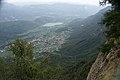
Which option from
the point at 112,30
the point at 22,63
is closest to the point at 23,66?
the point at 22,63

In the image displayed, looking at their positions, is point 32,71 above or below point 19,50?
below

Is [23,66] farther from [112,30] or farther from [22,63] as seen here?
[112,30]

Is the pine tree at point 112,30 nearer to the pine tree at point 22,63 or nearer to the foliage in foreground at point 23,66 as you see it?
the foliage in foreground at point 23,66

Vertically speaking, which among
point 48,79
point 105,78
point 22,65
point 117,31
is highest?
point 117,31

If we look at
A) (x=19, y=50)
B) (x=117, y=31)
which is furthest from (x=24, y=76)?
(x=117, y=31)

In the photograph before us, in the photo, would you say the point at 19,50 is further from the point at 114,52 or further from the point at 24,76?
the point at 114,52

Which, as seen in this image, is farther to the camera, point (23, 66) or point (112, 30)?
point (23, 66)

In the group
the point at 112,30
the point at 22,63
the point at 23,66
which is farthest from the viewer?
the point at 22,63

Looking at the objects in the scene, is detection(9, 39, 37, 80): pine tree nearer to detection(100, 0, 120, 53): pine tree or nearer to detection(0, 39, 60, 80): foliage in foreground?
detection(0, 39, 60, 80): foliage in foreground

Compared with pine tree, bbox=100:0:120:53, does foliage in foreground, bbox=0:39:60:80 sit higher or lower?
lower

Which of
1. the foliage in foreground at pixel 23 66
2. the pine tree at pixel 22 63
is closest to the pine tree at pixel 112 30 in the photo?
the foliage in foreground at pixel 23 66

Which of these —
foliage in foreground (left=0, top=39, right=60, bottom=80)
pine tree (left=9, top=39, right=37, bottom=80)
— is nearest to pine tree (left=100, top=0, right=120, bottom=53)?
foliage in foreground (left=0, top=39, right=60, bottom=80)
